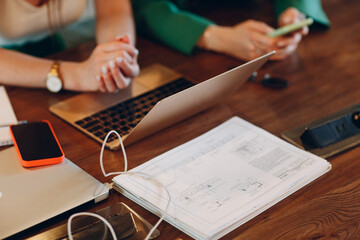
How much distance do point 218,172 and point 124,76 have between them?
17.2 inches

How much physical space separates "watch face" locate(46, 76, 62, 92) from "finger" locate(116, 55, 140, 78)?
0.55 feet

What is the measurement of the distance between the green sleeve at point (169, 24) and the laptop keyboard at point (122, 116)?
10.8 inches

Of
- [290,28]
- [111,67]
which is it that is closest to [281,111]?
[290,28]

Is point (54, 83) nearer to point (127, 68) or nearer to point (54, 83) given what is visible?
point (54, 83)

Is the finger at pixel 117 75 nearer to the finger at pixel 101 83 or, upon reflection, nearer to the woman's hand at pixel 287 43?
the finger at pixel 101 83

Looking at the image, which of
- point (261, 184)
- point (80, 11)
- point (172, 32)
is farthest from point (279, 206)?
point (80, 11)

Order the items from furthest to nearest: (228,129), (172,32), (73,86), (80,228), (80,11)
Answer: (80,11) < (172,32) < (73,86) < (228,129) < (80,228)

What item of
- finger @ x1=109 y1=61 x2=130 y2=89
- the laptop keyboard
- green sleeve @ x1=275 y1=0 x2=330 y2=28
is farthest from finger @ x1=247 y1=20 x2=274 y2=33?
finger @ x1=109 y1=61 x2=130 y2=89

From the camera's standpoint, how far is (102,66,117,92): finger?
1.11 m

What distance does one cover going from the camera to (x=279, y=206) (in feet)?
2.57

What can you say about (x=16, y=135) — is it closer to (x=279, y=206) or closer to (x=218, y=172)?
(x=218, y=172)

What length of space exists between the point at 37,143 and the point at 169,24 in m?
0.70

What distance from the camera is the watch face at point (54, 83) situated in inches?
45.6

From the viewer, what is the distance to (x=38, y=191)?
2.60 ft
